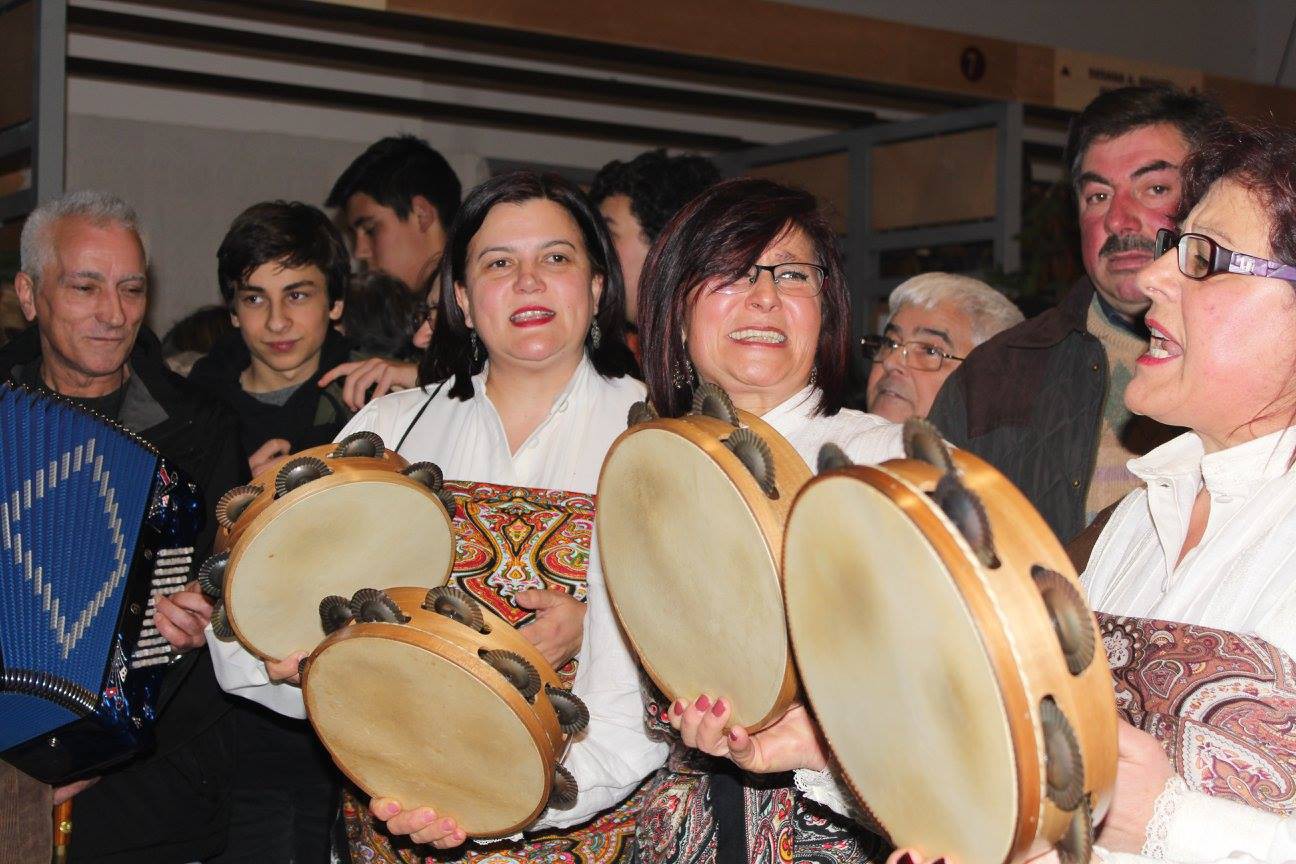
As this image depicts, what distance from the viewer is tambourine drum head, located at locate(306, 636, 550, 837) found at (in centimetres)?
186

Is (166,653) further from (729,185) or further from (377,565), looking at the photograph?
(729,185)

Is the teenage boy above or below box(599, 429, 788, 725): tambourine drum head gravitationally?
above

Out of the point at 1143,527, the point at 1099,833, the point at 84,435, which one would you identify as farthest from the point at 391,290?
the point at 1099,833

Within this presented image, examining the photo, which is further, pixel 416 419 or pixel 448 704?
pixel 416 419

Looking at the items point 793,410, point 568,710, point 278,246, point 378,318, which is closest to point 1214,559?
point 793,410

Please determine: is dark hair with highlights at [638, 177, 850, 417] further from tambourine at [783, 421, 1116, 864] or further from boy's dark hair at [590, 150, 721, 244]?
boy's dark hair at [590, 150, 721, 244]

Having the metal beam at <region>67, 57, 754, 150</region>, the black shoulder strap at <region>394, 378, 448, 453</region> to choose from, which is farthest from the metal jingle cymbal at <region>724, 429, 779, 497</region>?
the metal beam at <region>67, 57, 754, 150</region>

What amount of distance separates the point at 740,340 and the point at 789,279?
0.43ft

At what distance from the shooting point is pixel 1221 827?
1384 millimetres

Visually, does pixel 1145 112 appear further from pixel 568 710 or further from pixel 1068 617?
pixel 1068 617

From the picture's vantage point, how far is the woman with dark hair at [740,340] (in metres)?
2.05

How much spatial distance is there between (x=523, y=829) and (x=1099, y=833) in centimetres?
88

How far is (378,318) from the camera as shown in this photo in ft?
13.4

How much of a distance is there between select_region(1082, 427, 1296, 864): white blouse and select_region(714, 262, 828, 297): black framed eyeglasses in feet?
1.92
